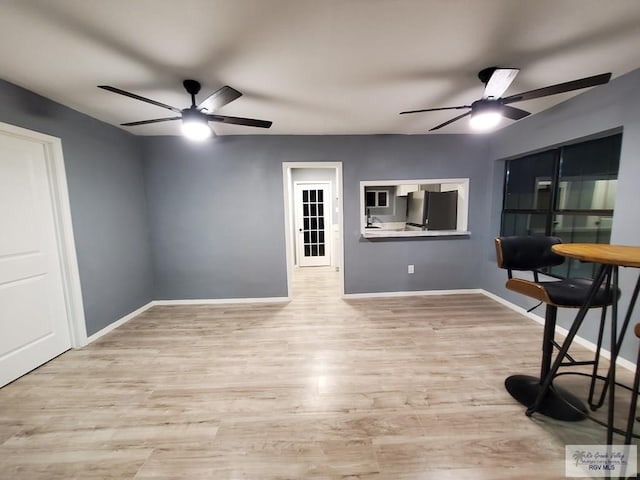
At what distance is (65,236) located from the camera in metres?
2.33

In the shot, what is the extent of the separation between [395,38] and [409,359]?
7.96 ft

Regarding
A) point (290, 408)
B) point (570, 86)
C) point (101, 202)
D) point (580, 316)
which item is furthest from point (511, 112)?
point (101, 202)

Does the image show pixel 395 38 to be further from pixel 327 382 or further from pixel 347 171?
pixel 327 382

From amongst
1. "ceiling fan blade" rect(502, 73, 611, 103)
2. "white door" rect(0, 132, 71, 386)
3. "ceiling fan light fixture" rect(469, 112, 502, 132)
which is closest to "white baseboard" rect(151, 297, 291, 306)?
"white door" rect(0, 132, 71, 386)

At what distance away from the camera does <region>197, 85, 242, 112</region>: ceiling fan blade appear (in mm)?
1692

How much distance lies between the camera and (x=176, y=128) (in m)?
3.01

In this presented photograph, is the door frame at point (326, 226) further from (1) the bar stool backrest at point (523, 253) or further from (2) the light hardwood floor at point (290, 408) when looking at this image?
(1) the bar stool backrest at point (523, 253)

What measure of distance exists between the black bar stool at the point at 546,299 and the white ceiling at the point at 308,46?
4.19ft

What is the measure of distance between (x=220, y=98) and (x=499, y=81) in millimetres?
1984

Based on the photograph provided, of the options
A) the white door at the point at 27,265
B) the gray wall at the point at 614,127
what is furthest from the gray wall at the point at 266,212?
the white door at the point at 27,265

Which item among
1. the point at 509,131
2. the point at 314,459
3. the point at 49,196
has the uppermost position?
the point at 509,131

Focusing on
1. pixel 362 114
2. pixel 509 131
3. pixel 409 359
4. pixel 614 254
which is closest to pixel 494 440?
pixel 409 359

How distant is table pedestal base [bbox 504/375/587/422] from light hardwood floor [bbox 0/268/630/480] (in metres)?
0.06

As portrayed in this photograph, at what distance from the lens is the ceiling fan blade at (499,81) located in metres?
1.52
